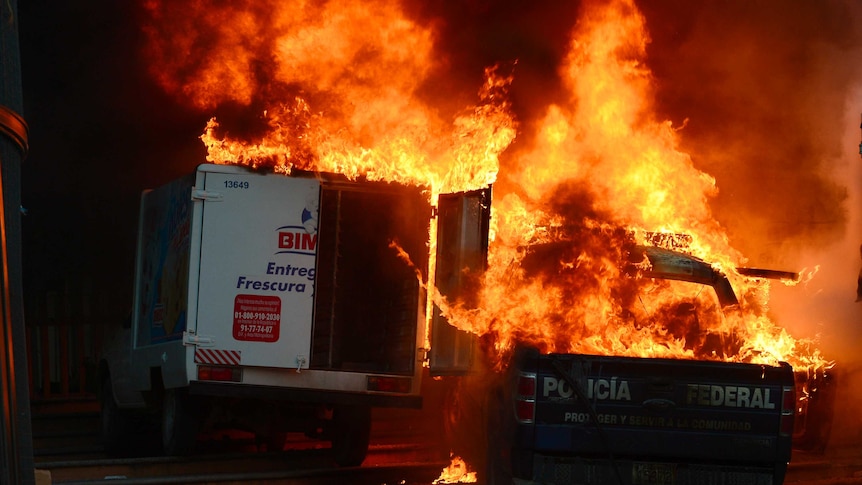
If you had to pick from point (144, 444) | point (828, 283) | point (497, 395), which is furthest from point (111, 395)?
point (828, 283)

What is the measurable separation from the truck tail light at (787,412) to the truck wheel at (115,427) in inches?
345

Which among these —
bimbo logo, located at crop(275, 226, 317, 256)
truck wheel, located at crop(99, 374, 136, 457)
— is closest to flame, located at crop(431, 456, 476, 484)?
bimbo logo, located at crop(275, 226, 317, 256)

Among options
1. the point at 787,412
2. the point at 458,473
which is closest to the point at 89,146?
the point at 458,473

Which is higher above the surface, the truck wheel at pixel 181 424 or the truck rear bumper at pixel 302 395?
the truck rear bumper at pixel 302 395

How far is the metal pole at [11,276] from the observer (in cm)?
347

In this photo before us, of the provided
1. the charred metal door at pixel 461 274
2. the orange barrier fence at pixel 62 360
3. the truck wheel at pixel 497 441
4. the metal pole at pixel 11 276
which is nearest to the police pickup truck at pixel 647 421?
the truck wheel at pixel 497 441

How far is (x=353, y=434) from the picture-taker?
1198cm

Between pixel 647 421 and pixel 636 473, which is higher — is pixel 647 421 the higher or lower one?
the higher one

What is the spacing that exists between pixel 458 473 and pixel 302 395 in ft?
5.70

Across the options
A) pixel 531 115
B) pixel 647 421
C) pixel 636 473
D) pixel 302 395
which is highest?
pixel 531 115

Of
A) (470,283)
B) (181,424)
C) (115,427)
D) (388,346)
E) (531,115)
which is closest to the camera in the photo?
(470,283)

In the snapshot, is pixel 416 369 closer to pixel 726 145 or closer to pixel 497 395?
pixel 497 395

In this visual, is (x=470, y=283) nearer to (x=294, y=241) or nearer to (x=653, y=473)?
(x=294, y=241)

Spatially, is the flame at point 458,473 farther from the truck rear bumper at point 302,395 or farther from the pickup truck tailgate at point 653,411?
the pickup truck tailgate at point 653,411
